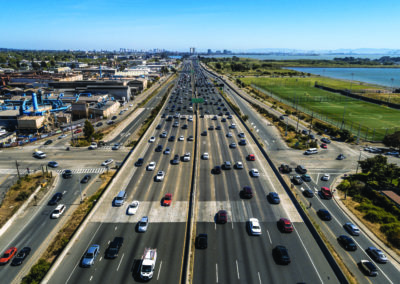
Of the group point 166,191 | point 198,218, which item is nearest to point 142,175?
point 166,191

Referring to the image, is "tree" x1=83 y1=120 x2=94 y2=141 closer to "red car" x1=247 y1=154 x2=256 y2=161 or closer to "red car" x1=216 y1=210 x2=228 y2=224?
"red car" x1=247 y1=154 x2=256 y2=161

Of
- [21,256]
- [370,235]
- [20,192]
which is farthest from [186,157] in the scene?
[370,235]

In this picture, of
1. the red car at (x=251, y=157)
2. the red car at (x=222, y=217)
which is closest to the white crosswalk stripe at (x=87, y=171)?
the red car at (x=222, y=217)

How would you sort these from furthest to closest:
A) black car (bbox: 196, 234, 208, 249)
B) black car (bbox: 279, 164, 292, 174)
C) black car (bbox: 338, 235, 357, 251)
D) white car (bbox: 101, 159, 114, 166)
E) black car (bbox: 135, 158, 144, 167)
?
white car (bbox: 101, 159, 114, 166) → black car (bbox: 279, 164, 292, 174) → black car (bbox: 135, 158, 144, 167) → black car (bbox: 338, 235, 357, 251) → black car (bbox: 196, 234, 208, 249)

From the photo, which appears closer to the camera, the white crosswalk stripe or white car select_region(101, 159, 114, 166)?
the white crosswalk stripe

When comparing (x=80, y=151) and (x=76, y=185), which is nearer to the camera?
(x=76, y=185)

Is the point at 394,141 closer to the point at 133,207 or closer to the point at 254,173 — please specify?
the point at 254,173

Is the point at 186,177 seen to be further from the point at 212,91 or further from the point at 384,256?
the point at 212,91

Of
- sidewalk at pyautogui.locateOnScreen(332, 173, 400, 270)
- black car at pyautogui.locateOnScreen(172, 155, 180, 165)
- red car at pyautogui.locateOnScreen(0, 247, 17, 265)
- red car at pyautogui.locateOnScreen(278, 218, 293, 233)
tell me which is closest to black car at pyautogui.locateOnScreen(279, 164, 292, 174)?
sidewalk at pyautogui.locateOnScreen(332, 173, 400, 270)
